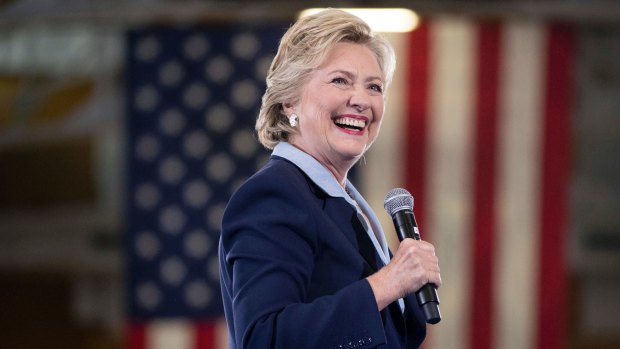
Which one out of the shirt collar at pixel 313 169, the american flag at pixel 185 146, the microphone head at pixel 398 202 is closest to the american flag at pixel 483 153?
the american flag at pixel 185 146

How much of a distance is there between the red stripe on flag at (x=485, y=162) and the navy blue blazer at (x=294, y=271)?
2.79 metres

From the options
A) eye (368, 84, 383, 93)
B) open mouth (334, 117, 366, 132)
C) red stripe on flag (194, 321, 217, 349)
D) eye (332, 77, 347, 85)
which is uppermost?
eye (332, 77, 347, 85)

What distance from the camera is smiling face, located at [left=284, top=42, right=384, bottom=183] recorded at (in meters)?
1.25

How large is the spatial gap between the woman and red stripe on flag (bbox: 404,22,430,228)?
2.57 m

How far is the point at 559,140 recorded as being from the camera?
3.95 metres

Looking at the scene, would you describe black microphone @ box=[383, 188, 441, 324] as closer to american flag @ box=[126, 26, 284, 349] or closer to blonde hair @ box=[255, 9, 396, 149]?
blonde hair @ box=[255, 9, 396, 149]

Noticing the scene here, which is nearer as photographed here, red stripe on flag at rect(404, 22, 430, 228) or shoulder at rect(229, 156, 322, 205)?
shoulder at rect(229, 156, 322, 205)

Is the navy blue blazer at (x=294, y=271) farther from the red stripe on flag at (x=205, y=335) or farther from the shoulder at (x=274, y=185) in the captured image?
the red stripe on flag at (x=205, y=335)

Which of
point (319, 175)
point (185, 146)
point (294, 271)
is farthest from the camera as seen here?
point (185, 146)

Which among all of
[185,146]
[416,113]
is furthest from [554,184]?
[185,146]

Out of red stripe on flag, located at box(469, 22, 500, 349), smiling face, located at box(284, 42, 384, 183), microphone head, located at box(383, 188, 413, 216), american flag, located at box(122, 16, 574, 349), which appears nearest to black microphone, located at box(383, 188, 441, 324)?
microphone head, located at box(383, 188, 413, 216)

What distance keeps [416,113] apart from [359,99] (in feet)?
8.87

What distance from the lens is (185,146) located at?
3.89 metres

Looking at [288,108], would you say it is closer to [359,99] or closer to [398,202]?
[359,99]
